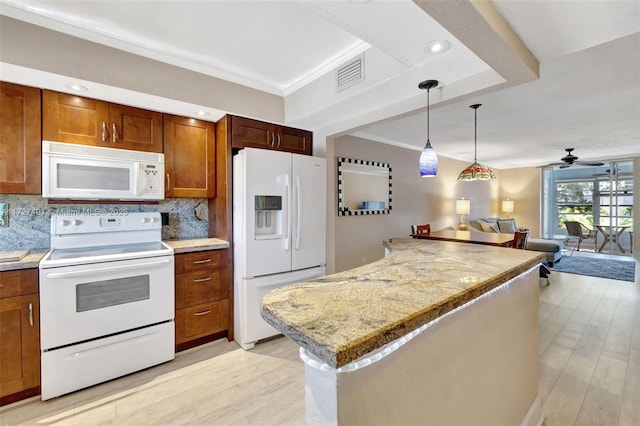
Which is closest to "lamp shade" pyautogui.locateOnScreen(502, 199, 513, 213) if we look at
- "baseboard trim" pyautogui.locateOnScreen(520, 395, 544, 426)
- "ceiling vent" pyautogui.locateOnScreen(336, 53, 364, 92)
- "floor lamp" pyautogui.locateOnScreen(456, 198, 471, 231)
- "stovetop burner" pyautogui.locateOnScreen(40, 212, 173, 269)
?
"floor lamp" pyautogui.locateOnScreen(456, 198, 471, 231)

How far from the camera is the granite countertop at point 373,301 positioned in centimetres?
62

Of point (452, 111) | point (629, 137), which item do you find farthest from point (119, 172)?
point (629, 137)

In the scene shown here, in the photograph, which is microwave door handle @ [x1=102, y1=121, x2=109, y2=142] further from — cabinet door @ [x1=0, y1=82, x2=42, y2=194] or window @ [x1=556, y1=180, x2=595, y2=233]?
window @ [x1=556, y1=180, x2=595, y2=233]

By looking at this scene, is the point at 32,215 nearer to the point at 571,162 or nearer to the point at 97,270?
the point at 97,270

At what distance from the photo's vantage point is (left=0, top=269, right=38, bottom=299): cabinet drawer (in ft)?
5.90

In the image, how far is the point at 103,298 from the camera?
6.82 feet

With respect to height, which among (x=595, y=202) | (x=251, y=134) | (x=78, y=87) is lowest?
(x=595, y=202)

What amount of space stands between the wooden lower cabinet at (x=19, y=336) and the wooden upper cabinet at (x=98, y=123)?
107 centimetres

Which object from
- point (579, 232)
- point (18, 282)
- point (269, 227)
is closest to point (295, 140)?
point (269, 227)

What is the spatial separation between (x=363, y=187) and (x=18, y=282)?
12.9ft

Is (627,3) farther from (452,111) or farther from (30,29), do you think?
(30,29)

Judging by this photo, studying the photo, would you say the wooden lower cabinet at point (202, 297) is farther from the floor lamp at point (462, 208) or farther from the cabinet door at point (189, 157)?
the floor lamp at point (462, 208)

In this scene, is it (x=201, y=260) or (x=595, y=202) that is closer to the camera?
(x=201, y=260)

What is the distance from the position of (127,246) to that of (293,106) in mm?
2068
